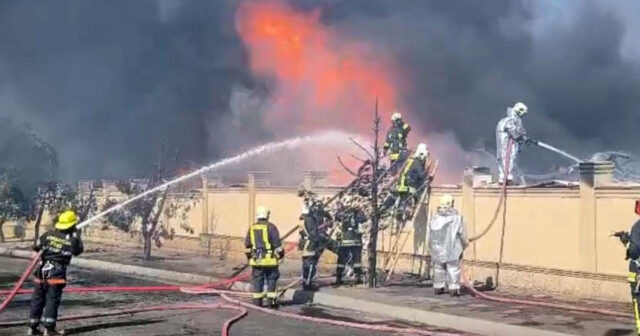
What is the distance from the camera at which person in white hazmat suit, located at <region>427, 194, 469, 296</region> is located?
456 inches

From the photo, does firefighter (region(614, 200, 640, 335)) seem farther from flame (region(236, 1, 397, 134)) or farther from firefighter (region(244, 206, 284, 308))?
flame (region(236, 1, 397, 134))

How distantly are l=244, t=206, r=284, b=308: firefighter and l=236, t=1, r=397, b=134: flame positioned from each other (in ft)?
46.9

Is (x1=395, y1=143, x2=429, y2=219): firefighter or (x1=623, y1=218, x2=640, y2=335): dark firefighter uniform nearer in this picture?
(x1=623, y1=218, x2=640, y2=335): dark firefighter uniform

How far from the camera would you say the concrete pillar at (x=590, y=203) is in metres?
11.1

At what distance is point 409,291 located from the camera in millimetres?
12250

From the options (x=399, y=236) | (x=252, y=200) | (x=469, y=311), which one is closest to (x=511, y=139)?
(x=399, y=236)

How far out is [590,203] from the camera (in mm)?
11180

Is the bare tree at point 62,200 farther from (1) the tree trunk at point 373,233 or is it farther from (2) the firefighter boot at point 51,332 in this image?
(2) the firefighter boot at point 51,332

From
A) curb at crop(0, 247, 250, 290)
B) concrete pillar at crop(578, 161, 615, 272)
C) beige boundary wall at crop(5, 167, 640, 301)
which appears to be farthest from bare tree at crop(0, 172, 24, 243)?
concrete pillar at crop(578, 161, 615, 272)

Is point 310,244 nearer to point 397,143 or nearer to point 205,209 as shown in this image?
point 397,143

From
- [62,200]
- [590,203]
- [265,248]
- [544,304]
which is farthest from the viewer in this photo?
[62,200]

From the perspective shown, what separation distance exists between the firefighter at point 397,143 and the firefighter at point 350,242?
197 cm

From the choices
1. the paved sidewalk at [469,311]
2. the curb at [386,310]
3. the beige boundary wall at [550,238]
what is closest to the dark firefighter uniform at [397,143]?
the beige boundary wall at [550,238]

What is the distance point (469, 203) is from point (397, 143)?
7.36 feet
